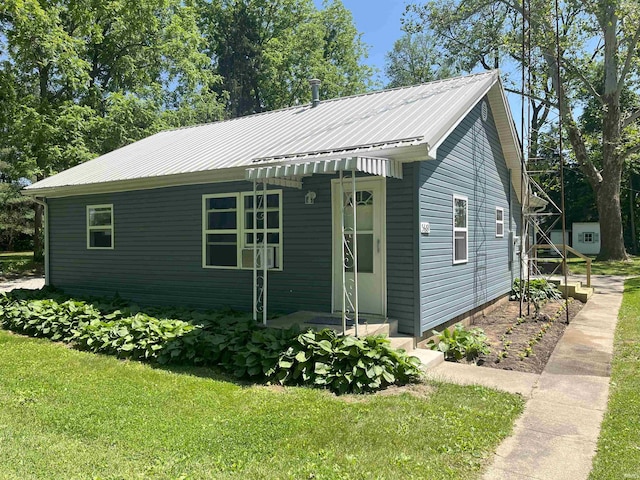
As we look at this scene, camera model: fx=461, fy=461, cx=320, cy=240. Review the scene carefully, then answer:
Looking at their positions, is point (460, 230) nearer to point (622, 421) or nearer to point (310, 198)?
point (310, 198)

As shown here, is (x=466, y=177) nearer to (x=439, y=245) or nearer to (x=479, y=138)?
(x=479, y=138)

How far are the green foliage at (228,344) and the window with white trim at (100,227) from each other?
2119mm

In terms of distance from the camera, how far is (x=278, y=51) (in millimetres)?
30594

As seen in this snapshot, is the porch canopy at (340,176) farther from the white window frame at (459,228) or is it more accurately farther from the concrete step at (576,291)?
the concrete step at (576,291)

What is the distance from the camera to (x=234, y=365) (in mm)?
5703

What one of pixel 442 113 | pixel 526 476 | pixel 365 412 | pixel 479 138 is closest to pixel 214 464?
pixel 365 412

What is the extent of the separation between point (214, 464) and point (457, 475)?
1727 mm

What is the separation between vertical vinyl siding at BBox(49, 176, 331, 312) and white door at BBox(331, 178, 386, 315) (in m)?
0.21

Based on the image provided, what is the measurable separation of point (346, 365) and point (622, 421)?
2667mm

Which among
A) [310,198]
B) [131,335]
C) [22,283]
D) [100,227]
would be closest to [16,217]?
[22,283]

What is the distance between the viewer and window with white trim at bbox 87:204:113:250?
33.6ft

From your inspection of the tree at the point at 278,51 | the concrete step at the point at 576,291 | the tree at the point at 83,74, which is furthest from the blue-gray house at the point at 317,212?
A: the tree at the point at 278,51

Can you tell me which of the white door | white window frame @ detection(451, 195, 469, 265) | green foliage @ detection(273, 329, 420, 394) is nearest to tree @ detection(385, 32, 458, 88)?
white window frame @ detection(451, 195, 469, 265)

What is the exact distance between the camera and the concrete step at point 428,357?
5.81 m
